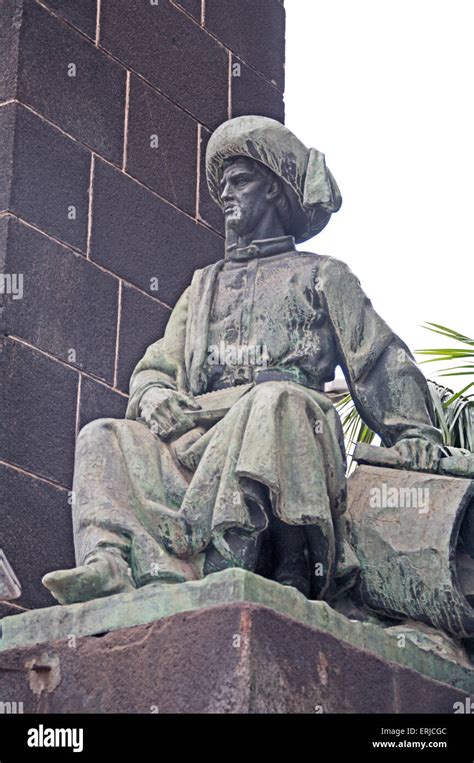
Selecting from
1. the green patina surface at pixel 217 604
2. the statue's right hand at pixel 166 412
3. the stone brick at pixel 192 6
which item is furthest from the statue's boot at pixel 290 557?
the stone brick at pixel 192 6

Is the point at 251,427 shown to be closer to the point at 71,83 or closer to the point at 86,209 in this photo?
the point at 86,209

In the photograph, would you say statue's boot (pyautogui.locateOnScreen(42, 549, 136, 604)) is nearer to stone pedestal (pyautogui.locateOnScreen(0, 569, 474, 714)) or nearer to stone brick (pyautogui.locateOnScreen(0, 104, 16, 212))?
stone pedestal (pyautogui.locateOnScreen(0, 569, 474, 714))

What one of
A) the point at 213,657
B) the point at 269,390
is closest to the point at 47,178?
the point at 269,390

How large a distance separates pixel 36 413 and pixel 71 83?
6.40ft

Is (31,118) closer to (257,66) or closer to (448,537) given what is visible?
(257,66)

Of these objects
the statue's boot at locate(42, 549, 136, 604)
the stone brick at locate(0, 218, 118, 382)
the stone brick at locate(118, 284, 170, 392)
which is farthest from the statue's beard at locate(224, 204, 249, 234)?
the statue's boot at locate(42, 549, 136, 604)

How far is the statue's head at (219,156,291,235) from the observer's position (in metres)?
7.80

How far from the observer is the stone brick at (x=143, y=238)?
31.1ft

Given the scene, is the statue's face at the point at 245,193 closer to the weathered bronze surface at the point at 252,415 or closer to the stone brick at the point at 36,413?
the weathered bronze surface at the point at 252,415

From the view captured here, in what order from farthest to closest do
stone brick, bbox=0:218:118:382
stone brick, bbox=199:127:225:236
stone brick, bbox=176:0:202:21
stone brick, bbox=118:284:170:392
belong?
stone brick, bbox=176:0:202:21
stone brick, bbox=199:127:225:236
stone brick, bbox=118:284:170:392
stone brick, bbox=0:218:118:382

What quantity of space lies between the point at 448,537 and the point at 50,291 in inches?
110

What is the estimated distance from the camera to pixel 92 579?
6.67m

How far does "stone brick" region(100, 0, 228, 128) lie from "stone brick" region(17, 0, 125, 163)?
19cm

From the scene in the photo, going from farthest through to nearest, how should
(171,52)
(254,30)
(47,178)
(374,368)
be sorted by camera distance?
(254,30) < (171,52) < (47,178) < (374,368)
